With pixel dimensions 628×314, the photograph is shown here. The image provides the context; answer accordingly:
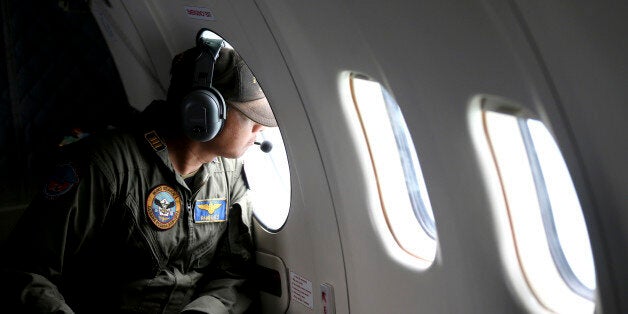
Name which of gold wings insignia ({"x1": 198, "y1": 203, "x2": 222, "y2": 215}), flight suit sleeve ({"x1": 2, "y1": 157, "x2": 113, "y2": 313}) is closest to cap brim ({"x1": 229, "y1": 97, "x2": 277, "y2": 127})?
gold wings insignia ({"x1": 198, "y1": 203, "x2": 222, "y2": 215})

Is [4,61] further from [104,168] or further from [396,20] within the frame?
[396,20]

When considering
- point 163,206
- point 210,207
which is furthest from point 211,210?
point 163,206

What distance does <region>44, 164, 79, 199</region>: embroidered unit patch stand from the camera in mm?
2330

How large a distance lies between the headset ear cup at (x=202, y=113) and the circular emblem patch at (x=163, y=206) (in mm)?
260

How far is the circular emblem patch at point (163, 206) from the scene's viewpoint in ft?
8.25

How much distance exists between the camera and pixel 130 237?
2475 millimetres

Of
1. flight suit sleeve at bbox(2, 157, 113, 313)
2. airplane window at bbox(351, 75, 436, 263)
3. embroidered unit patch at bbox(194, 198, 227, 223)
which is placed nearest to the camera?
airplane window at bbox(351, 75, 436, 263)

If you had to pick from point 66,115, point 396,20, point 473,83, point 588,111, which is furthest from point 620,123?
point 66,115

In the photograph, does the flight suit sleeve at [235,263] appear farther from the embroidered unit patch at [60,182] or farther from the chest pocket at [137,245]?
the embroidered unit patch at [60,182]

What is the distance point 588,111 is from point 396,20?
1.54ft

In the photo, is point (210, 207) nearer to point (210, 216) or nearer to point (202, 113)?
point (210, 216)

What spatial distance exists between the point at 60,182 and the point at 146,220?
1.07 feet

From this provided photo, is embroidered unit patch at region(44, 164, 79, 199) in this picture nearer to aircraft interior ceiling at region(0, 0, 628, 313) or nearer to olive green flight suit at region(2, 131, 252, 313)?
olive green flight suit at region(2, 131, 252, 313)

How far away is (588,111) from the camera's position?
122 centimetres
